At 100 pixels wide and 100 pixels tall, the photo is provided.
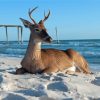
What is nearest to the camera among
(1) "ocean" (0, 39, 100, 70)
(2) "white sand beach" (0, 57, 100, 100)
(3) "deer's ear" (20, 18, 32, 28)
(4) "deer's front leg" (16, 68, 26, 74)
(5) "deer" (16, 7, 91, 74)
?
(2) "white sand beach" (0, 57, 100, 100)

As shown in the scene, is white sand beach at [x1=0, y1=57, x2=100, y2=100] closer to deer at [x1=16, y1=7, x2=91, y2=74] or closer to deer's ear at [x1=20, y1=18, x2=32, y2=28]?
deer at [x1=16, y1=7, x2=91, y2=74]

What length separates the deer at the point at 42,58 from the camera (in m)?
8.95

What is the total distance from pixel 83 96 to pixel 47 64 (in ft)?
10.8

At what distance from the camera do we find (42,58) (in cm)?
918

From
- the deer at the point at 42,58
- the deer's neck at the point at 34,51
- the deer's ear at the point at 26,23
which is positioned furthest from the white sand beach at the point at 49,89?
the deer's ear at the point at 26,23

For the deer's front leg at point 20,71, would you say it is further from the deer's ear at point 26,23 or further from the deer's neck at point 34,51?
the deer's ear at point 26,23

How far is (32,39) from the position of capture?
30.5ft

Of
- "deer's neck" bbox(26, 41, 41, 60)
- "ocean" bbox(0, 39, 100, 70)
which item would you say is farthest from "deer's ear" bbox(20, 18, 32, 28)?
"ocean" bbox(0, 39, 100, 70)

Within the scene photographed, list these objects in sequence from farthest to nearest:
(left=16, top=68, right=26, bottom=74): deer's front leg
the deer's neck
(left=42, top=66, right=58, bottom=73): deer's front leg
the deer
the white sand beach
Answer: the deer's neck < the deer < (left=42, top=66, right=58, bottom=73): deer's front leg < (left=16, top=68, right=26, bottom=74): deer's front leg < the white sand beach

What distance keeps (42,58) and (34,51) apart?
0.83 ft

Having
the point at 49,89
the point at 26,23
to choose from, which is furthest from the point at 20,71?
the point at 49,89

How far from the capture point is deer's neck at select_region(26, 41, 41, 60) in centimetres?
907

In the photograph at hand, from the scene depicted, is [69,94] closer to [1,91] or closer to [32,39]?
[1,91]

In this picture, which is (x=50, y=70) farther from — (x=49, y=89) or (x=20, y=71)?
(x=49, y=89)
